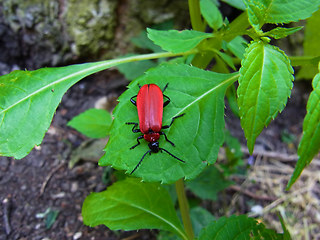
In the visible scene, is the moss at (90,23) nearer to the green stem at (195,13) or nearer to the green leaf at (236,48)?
the green stem at (195,13)

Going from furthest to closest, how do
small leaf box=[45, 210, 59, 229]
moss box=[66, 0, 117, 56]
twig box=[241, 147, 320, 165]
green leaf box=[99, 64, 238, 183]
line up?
twig box=[241, 147, 320, 165] < moss box=[66, 0, 117, 56] < small leaf box=[45, 210, 59, 229] < green leaf box=[99, 64, 238, 183]

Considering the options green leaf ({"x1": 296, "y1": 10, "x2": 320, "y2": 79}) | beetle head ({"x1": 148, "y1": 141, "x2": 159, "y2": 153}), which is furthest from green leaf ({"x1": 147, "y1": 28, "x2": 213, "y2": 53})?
green leaf ({"x1": 296, "y1": 10, "x2": 320, "y2": 79})

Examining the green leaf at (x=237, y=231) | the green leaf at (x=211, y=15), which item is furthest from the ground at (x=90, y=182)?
the green leaf at (x=211, y=15)

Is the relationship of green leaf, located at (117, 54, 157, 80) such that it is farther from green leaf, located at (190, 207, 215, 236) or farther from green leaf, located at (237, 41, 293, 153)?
green leaf, located at (237, 41, 293, 153)

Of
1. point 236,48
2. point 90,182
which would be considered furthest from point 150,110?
point 90,182

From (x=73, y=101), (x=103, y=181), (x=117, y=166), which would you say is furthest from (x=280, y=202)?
(x=73, y=101)

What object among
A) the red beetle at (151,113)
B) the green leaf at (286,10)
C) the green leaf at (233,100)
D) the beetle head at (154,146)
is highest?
the green leaf at (286,10)

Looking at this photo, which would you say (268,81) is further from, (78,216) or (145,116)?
(78,216)
